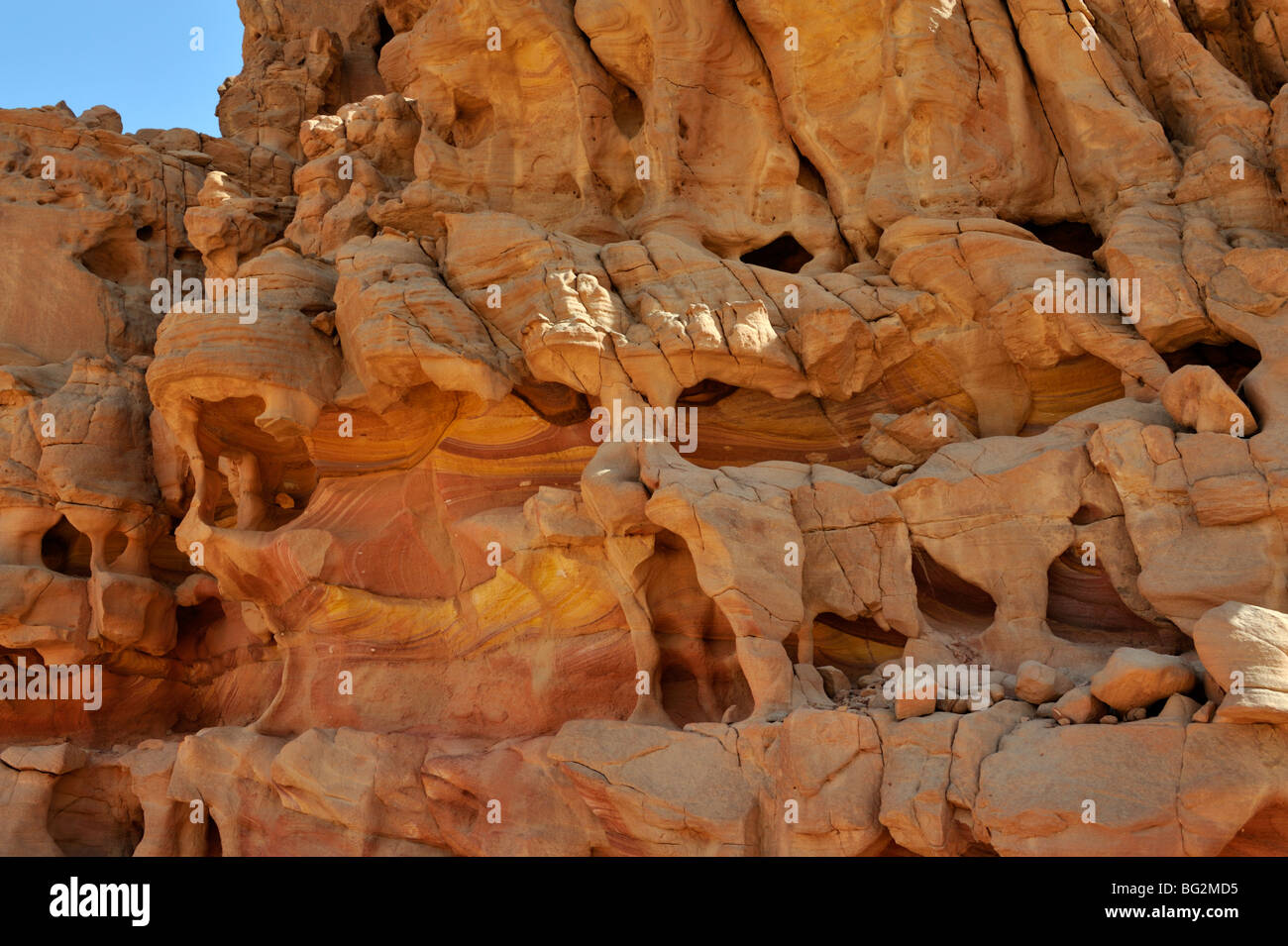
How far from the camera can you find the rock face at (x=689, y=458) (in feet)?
26.0

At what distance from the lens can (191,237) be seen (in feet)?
44.5

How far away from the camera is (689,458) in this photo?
10.9 metres

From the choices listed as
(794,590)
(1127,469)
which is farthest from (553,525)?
(1127,469)

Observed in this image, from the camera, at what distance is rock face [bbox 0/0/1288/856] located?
7.92 meters

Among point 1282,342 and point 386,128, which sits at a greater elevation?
point 386,128

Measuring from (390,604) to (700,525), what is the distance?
3579 mm

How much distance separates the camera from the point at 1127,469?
846cm

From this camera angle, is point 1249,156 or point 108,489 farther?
point 108,489

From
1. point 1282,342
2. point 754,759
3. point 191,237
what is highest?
point 191,237

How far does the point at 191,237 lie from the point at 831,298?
7.47 metres

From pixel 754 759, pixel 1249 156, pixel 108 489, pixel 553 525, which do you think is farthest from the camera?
pixel 108 489

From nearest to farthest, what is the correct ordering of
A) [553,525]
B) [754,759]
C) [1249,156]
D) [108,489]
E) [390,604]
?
[754,759] < [553,525] < [1249,156] < [390,604] < [108,489]

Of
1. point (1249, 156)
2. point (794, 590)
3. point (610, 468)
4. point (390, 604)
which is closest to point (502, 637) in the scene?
point (390, 604)

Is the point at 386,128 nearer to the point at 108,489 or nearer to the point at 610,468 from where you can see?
the point at 108,489
